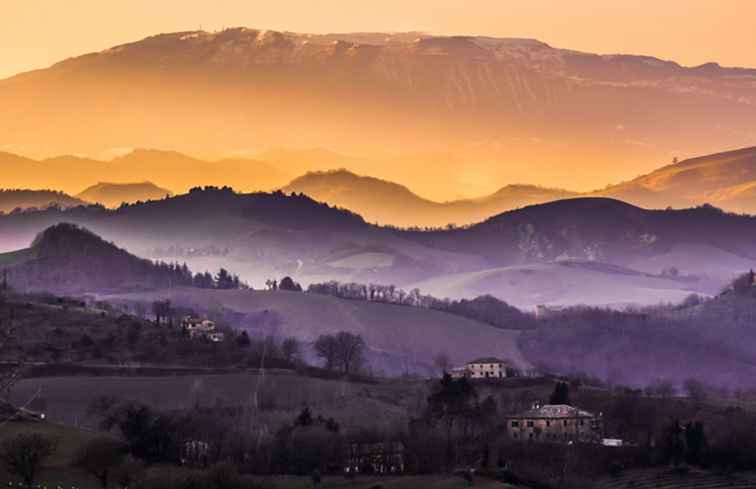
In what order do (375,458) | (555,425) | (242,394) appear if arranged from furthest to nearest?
(242,394)
(555,425)
(375,458)

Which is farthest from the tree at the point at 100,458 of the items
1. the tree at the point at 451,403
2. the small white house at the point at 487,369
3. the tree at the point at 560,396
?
the small white house at the point at 487,369

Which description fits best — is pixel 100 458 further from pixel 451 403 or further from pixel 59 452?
pixel 451 403

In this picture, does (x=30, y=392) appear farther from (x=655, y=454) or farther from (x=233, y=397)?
(x=655, y=454)

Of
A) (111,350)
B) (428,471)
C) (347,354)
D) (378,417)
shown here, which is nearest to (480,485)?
(428,471)

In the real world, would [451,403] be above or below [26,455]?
above

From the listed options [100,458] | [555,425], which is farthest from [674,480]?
[100,458]

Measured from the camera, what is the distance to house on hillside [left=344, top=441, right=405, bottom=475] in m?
121

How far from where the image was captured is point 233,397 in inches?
6211

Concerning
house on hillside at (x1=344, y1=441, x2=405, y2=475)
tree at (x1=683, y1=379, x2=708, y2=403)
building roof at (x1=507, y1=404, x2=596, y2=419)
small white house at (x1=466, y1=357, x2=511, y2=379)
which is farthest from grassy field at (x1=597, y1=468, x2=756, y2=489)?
small white house at (x1=466, y1=357, x2=511, y2=379)

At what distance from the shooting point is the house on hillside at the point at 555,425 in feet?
461

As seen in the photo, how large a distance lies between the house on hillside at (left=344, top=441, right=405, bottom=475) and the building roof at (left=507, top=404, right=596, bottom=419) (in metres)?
21.5

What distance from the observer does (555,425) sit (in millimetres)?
145500

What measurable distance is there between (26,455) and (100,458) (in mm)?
4842

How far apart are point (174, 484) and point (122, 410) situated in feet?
127
